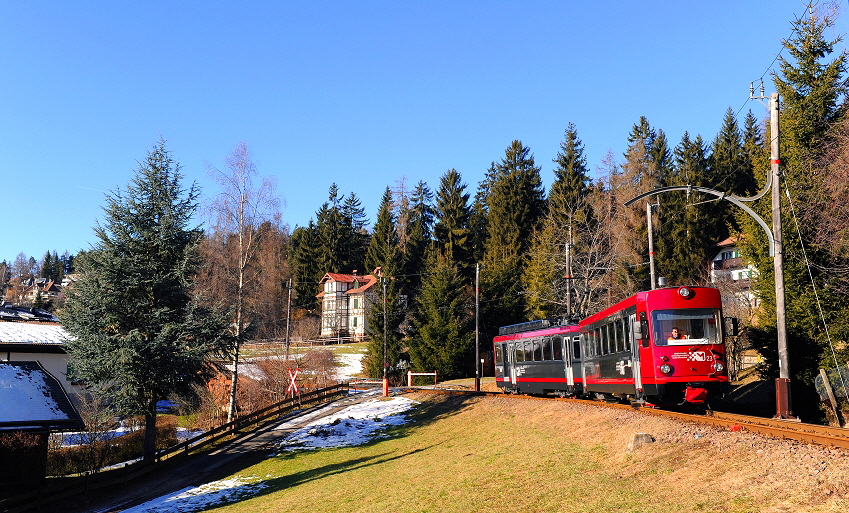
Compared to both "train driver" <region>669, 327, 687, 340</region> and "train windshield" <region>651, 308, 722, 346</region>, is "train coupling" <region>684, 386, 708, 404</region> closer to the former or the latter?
"train windshield" <region>651, 308, 722, 346</region>

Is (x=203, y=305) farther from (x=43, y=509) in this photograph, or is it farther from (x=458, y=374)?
(x=458, y=374)

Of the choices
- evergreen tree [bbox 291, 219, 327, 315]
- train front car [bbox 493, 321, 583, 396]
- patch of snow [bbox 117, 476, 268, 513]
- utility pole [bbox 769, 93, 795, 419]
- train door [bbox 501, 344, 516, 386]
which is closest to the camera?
utility pole [bbox 769, 93, 795, 419]

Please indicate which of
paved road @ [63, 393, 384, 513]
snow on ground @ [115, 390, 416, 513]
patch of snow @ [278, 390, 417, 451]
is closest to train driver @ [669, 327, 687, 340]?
snow on ground @ [115, 390, 416, 513]

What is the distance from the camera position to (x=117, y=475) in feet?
81.8

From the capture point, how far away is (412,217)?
301 ft

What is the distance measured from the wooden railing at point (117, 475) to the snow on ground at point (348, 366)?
20.2 metres

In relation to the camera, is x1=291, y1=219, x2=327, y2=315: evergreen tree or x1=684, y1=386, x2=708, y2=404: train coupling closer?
x1=684, y1=386, x2=708, y2=404: train coupling

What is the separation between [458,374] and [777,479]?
42.4 metres

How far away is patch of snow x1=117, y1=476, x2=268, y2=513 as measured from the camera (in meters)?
20.5

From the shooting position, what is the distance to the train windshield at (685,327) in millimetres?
17016

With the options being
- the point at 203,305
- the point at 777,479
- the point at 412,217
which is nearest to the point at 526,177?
the point at 412,217

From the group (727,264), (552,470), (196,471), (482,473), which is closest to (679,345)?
(552,470)

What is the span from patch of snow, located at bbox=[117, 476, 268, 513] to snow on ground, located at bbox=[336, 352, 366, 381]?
31.9m

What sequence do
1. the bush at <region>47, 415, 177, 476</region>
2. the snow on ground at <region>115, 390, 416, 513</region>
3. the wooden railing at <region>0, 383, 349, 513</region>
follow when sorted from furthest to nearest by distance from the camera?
the bush at <region>47, 415, 177, 476</region>, the wooden railing at <region>0, 383, 349, 513</region>, the snow on ground at <region>115, 390, 416, 513</region>
